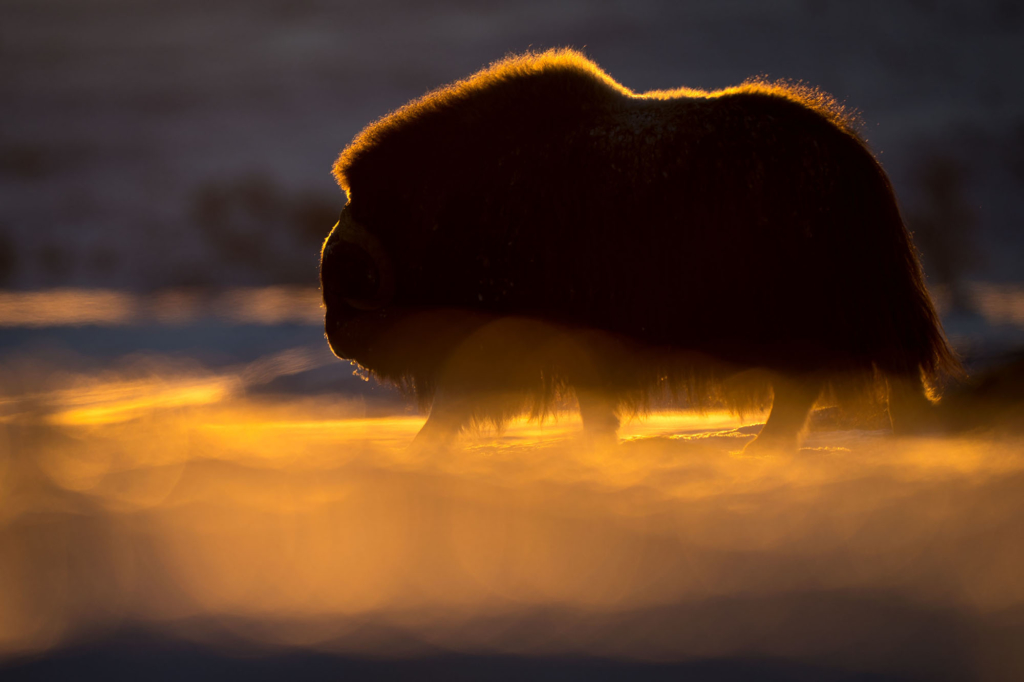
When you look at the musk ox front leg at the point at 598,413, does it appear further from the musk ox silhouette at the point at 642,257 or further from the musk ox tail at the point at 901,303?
the musk ox tail at the point at 901,303

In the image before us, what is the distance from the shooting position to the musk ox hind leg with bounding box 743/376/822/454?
10.3 ft

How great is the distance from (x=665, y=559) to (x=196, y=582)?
82 cm

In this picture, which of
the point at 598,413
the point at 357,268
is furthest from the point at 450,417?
the point at 357,268

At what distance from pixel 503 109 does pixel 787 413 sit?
1.89m

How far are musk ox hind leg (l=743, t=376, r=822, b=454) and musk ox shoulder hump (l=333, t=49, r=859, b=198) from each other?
1120 millimetres

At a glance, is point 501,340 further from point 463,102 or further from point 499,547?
point 499,547

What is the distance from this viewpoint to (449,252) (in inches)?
133

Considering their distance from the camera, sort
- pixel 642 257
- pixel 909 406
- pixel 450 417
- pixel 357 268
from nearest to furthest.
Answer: pixel 642 257, pixel 909 406, pixel 450 417, pixel 357 268

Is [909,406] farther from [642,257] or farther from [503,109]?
[503,109]

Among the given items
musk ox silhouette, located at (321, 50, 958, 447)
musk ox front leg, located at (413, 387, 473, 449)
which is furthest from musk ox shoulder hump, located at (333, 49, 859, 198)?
musk ox front leg, located at (413, 387, 473, 449)

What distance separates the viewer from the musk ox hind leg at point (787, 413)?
3133mm

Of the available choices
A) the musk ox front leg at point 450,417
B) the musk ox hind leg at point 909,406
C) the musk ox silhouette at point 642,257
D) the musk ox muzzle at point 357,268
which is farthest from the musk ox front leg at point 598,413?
the musk ox hind leg at point 909,406

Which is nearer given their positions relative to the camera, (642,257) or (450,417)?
(642,257)

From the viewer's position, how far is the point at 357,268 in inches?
143
